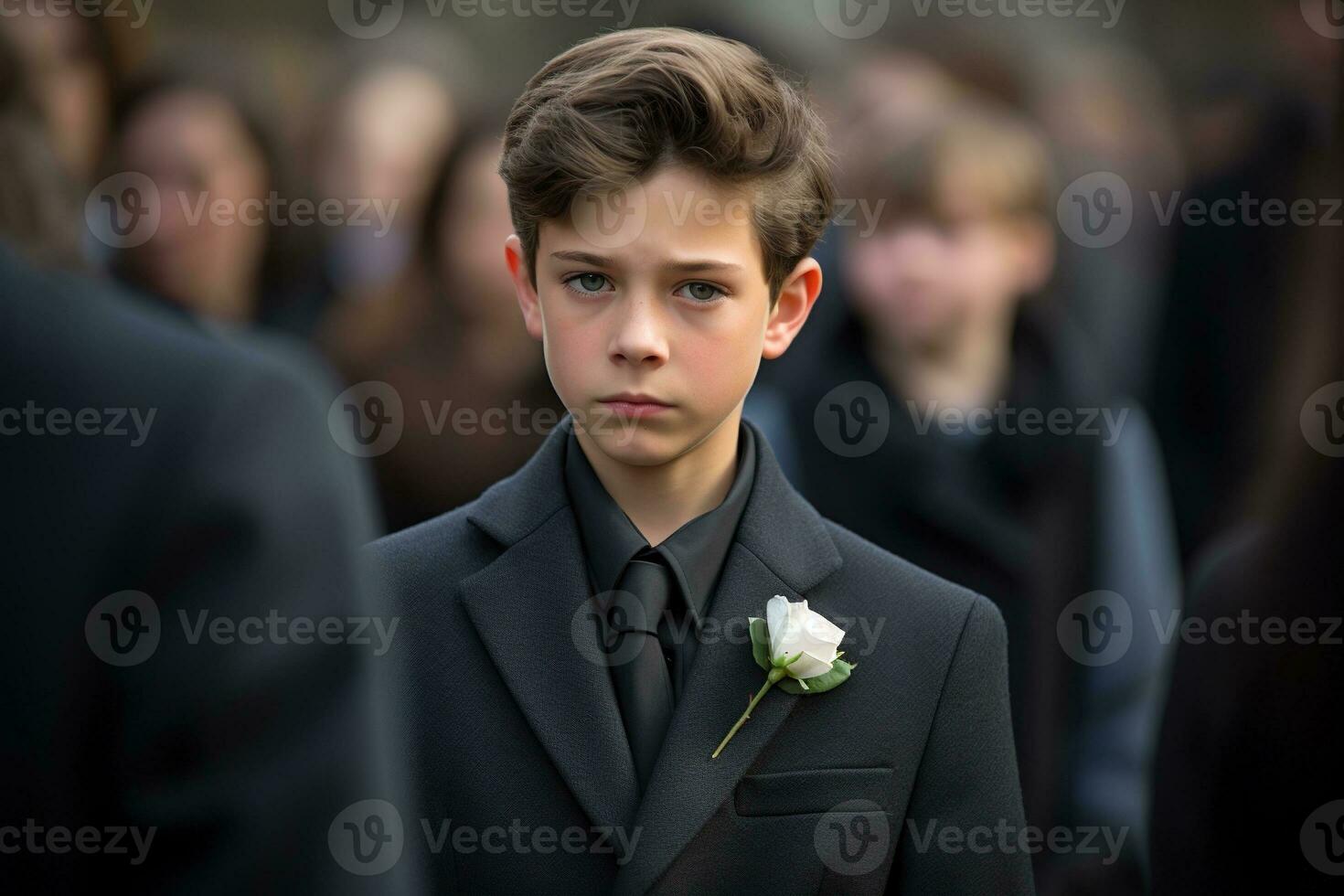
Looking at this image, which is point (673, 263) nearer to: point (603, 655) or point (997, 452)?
point (603, 655)

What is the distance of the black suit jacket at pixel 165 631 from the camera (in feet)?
4.22

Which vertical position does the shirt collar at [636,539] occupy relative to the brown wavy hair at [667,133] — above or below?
below

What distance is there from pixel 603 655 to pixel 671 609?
0.14 metres

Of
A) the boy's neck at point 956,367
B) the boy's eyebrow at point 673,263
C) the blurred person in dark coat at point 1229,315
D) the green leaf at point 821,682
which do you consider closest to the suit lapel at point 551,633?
the green leaf at point 821,682

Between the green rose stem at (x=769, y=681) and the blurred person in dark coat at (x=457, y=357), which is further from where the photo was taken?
the blurred person in dark coat at (x=457, y=357)

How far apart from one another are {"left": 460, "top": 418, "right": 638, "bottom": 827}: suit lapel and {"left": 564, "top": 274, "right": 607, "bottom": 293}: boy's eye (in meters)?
0.33

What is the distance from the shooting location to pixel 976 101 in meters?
5.02

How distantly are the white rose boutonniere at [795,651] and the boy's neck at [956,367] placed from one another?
2074mm

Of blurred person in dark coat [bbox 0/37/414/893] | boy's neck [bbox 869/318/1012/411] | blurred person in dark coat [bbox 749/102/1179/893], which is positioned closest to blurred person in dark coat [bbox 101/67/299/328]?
blurred person in dark coat [bbox 749/102/1179/893]

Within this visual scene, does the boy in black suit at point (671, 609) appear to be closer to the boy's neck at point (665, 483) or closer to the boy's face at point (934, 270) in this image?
the boy's neck at point (665, 483)

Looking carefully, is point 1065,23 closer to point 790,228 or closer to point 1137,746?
point 1137,746

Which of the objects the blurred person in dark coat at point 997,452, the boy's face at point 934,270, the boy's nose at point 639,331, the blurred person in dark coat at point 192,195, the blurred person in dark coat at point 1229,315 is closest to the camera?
the boy's nose at point 639,331

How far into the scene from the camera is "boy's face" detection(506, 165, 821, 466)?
2334mm

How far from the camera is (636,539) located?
2.48 meters
